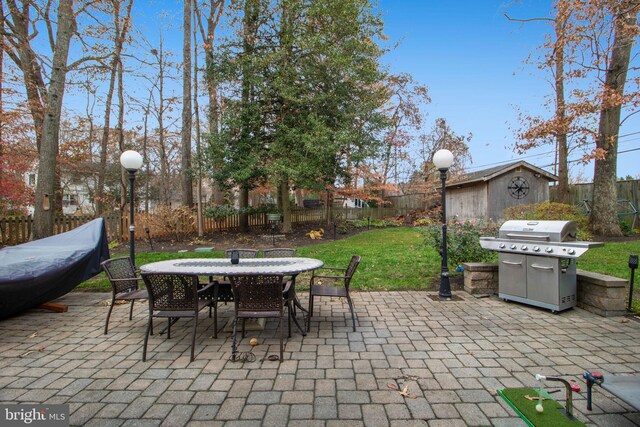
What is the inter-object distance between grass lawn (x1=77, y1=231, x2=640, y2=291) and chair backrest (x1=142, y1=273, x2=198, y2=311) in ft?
8.57

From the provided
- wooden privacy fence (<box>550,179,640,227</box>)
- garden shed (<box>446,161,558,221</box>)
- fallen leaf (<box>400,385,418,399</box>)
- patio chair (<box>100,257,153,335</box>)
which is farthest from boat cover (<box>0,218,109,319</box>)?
wooden privacy fence (<box>550,179,640,227</box>)

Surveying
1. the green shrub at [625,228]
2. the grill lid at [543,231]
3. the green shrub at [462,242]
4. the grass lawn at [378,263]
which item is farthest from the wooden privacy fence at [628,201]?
the grill lid at [543,231]

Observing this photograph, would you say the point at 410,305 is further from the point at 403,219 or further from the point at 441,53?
the point at 403,219

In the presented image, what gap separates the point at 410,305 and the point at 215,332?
8.94ft

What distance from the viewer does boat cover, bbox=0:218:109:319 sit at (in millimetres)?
3756

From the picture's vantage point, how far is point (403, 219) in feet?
63.2

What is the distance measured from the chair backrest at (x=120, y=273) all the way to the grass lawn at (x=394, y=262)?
6.19ft

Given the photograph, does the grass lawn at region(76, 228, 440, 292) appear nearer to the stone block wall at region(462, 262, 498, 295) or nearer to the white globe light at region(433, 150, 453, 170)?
the stone block wall at region(462, 262, 498, 295)

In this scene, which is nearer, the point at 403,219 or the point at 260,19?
the point at 260,19

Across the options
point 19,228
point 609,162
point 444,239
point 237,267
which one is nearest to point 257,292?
point 237,267

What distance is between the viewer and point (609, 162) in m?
9.62

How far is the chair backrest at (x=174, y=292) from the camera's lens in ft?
10.3

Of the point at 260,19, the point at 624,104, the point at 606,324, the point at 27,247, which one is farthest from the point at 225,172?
the point at 624,104

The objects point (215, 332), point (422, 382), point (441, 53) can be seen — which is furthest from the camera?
point (441, 53)
